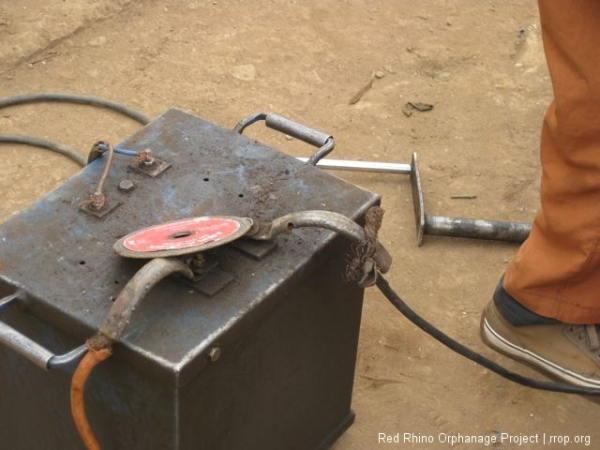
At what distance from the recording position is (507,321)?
1946 mm

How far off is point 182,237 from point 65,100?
1.77m

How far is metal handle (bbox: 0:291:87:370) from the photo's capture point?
122cm

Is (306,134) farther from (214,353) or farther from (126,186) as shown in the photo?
(214,353)

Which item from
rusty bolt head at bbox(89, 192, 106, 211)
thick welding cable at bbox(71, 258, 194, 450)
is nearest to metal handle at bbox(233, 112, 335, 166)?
rusty bolt head at bbox(89, 192, 106, 211)

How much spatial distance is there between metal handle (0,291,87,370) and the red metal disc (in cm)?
17

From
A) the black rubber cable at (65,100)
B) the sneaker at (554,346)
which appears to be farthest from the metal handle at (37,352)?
the black rubber cable at (65,100)

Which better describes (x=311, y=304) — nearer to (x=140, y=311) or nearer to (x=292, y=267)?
(x=292, y=267)

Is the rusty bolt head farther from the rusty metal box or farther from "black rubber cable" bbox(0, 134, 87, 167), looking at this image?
"black rubber cable" bbox(0, 134, 87, 167)

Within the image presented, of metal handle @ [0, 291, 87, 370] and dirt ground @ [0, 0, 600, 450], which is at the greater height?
metal handle @ [0, 291, 87, 370]

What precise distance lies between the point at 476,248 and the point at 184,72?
126 cm

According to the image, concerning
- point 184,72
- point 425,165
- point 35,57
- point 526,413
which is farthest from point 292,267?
point 35,57

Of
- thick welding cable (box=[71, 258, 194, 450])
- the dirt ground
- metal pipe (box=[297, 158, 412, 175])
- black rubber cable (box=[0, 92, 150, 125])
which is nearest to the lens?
thick welding cable (box=[71, 258, 194, 450])

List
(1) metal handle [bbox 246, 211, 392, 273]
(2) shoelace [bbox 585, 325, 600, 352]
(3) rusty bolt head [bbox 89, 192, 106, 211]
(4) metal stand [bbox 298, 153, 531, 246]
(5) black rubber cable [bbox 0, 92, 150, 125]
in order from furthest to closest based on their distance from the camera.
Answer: (5) black rubber cable [bbox 0, 92, 150, 125] → (4) metal stand [bbox 298, 153, 531, 246] → (2) shoelace [bbox 585, 325, 600, 352] → (3) rusty bolt head [bbox 89, 192, 106, 211] → (1) metal handle [bbox 246, 211, 392, 273]

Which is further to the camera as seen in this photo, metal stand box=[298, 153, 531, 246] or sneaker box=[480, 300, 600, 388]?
metal stand box=[298, 153, 531, 246]
